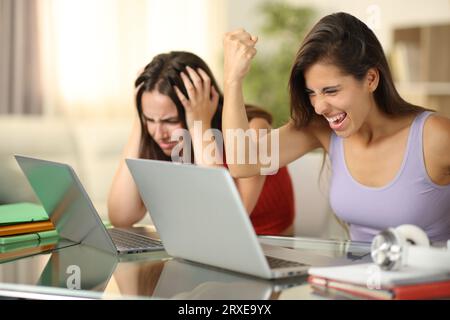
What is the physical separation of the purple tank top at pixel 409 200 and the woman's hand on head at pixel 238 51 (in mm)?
405

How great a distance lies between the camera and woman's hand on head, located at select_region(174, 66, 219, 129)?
197 cm

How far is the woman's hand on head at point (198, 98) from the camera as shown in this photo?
1970 mm

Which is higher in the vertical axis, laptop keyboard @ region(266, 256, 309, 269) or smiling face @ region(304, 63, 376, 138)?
smiling face @ region(304, 63, 376, 138)

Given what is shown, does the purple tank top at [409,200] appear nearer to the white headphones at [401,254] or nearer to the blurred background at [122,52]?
the white headphones at [401,254]

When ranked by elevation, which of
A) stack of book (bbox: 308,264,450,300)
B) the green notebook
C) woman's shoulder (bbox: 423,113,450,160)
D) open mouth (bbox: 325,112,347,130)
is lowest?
the green notebook

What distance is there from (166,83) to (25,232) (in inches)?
24.2

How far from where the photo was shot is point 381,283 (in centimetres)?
99

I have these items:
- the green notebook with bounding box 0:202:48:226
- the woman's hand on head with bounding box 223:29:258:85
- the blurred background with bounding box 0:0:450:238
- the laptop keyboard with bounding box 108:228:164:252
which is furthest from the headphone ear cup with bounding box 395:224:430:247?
the blurred background with bounding box 0:0:450:238

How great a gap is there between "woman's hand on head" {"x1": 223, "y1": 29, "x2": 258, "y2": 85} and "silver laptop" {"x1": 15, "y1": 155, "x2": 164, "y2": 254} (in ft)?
1.50

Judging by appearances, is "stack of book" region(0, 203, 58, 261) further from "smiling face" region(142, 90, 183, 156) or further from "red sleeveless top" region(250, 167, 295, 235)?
"red sleeveless top" region(250, 167, 295, 235)

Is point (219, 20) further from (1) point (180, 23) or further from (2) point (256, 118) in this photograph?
(2) point (256, 118)

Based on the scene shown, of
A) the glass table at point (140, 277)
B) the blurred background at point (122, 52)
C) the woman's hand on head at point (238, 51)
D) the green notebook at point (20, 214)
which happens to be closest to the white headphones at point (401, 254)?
the glass table at point (140, 277)

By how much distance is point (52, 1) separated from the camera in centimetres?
399

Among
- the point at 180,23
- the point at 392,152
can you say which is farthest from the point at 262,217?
the point at 180,23
